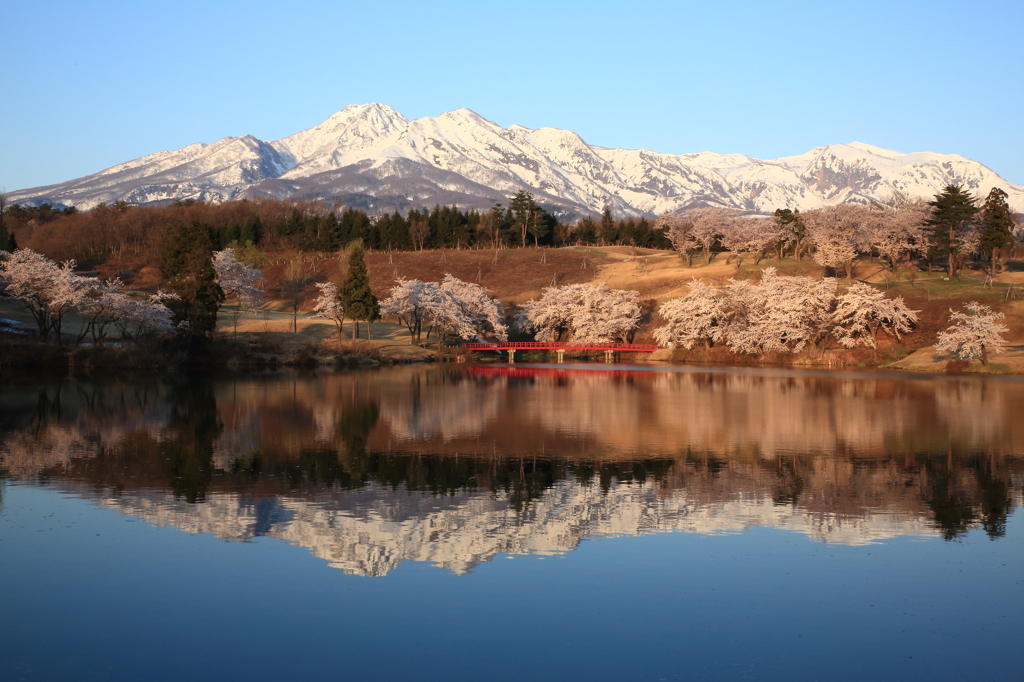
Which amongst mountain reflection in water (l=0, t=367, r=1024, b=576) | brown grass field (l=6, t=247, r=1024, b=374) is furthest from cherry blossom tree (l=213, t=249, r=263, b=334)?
mountain reflection in water (l=0, t=367, r=1024, b=576)

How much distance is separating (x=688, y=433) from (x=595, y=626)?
21.8m

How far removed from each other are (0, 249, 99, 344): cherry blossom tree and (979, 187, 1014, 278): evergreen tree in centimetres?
9616

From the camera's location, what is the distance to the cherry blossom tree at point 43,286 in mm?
67188

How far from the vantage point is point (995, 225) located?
101 metres

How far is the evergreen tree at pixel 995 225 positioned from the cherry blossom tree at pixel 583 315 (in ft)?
137

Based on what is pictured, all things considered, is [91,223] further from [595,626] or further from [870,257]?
[595,626]

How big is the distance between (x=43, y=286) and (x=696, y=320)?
64.1 meters

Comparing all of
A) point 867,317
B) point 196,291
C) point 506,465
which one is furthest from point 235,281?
point 506,465

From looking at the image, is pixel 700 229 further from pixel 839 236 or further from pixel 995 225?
pixel 995 225

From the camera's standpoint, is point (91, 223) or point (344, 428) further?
point (91, 223)

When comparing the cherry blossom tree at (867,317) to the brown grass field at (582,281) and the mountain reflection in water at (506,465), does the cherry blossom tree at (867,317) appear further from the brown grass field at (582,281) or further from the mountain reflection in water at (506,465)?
the mountain reflection in water at (506,465)

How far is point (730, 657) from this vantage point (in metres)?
11.4

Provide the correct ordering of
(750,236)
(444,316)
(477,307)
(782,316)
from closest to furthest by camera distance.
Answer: (782,316) < (444,316) < (477,307) < (750,236)

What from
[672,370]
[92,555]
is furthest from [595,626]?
[672,370]
